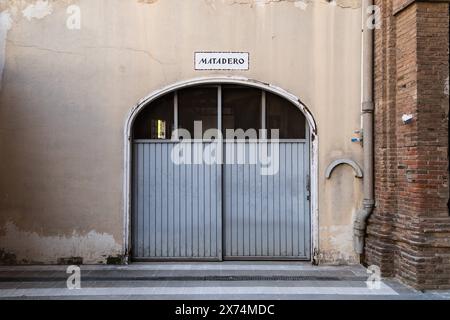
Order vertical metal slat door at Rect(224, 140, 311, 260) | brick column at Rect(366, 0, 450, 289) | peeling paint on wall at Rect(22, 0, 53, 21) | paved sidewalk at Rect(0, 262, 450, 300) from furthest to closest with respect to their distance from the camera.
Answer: vertical metal slat door at Rect(224, 140, 311, 260) → peeling paint on wall at Rect(22, 0, 53, 21) → brick column at Rect(366, 0, 450, 289) → paved sidewalk at Rect(0, 262, 450, 300)

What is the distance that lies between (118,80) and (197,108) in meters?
1.38

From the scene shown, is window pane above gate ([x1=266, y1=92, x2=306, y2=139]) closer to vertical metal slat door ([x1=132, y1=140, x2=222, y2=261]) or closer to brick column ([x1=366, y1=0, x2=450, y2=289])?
vertical metal slat door ([x1=132, y1=140, x2=222, y2=261])

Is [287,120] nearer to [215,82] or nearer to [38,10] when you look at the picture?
[215,82]

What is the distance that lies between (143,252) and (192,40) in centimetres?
363

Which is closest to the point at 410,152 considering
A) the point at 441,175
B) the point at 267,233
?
the point at 441,175

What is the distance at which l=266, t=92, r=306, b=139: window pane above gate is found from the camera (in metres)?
7.69

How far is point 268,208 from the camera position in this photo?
25.1 feet

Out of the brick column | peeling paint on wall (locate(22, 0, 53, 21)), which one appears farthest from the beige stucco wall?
the brick column

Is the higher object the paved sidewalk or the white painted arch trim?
the white painted arch trim

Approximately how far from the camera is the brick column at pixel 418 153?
610 centimetres

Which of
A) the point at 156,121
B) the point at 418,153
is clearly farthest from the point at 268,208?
the point at 418,153

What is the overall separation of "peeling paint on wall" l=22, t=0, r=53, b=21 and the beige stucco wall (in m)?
0.02

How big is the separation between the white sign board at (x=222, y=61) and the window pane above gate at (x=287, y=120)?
0.72 m

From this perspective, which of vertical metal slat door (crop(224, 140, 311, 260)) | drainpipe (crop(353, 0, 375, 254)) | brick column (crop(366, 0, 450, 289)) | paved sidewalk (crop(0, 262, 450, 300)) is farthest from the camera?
vertical metal slat door (crop(224, 140, 311, 260))
